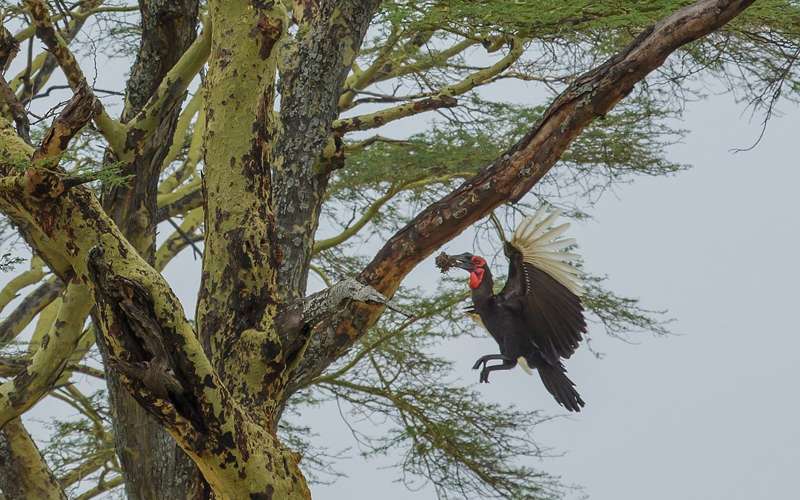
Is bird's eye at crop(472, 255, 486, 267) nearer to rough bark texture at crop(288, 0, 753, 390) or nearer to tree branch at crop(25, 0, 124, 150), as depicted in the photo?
rough bark texture at crop(288, 0, 753, 390)

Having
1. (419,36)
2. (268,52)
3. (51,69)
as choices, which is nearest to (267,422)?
(268,52)

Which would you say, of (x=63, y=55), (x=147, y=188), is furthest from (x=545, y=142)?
(x=63, y=55)

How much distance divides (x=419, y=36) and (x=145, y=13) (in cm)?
149

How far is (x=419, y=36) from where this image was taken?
4.27 metres

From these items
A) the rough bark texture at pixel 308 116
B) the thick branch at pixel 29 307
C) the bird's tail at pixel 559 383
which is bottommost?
the bird's tail at pixel 559 383

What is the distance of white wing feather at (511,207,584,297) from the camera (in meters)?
2.88

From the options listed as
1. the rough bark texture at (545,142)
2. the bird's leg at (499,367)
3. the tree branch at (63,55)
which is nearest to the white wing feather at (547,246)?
the rough bark texture at (545,142)

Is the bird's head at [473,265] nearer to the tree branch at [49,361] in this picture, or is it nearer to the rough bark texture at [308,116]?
the rough bark texture at [308,116]

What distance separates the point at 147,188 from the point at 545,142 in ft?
3.53

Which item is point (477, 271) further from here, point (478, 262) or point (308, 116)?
point (308, 116)

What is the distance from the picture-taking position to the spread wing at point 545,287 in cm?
290

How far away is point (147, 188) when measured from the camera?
119 inches

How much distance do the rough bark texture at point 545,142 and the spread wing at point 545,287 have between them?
0.16 meters

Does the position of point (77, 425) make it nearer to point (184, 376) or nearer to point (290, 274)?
point (290, 274)
